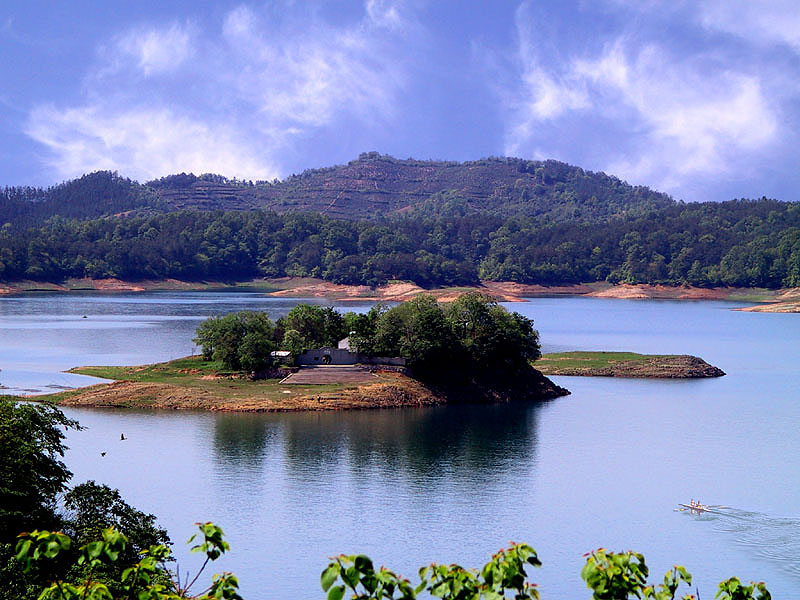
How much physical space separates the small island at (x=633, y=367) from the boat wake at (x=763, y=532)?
47.2 meters

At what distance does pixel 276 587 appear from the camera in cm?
3344

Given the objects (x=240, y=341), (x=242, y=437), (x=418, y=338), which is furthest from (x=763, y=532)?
(x=240, y=341)

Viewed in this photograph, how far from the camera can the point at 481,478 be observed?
49719 mm

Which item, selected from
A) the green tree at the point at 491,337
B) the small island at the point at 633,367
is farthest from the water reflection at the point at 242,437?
the small island at the point at 633,367

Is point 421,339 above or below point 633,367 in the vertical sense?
above

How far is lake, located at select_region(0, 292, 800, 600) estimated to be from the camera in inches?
1470

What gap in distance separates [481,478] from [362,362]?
26.5m

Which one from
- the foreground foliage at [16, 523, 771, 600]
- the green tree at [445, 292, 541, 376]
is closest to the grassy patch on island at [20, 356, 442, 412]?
the green tree at [445, 292, 541, 376]

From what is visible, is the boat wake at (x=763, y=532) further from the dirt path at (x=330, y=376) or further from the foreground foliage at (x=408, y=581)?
the dirt path at (x=330, y=376)

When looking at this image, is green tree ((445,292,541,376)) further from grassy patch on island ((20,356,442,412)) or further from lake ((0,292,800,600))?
grassy patch on island ((20,356,442,412))

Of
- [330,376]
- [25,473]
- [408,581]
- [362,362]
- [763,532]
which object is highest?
[408,581]

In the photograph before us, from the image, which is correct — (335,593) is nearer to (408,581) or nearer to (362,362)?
(408,581)

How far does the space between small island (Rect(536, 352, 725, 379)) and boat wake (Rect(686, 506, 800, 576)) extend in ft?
155

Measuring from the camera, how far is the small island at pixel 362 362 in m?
69.8
